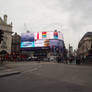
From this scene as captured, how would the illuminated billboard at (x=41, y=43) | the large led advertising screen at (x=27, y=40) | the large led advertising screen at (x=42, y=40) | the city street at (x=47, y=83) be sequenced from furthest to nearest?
the large led advertising screen at (x=27, y=40)
the large led advertising screen at (x=42, y=40)
the illuminated billboard at (x=41, y=43)
the city street at (x=47, y=83)

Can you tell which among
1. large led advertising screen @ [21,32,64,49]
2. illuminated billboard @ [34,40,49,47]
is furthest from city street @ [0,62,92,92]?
large led advertising screen @ [21,32,64,49]

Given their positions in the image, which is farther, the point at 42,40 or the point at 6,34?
the point at 42,40

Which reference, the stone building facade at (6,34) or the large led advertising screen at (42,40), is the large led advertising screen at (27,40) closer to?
the large led advertising screen at (42,40)

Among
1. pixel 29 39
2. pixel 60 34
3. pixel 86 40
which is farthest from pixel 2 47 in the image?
pixel 86 40

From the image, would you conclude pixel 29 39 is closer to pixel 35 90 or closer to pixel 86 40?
pixel 86 40

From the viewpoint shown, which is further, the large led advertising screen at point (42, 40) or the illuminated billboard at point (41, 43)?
the large led advertising screen at point (42, 40)

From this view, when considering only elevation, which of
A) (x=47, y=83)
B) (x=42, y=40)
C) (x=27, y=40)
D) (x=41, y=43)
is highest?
(x=27, y=40)

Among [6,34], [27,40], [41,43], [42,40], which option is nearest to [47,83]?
[6,34]

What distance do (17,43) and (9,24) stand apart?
95.7 feet

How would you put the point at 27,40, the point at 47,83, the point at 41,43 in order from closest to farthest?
the point at 47,83 → the point at 41,43 → the point at 27,40

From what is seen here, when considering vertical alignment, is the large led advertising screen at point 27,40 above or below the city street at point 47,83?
above

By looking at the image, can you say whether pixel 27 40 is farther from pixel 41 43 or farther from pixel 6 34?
pixel 6 34

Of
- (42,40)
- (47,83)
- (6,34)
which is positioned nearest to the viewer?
(47,83)

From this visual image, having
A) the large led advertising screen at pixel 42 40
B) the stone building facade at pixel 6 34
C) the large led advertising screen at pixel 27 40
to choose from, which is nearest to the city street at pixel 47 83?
the stone building facade at pixel 6 34
